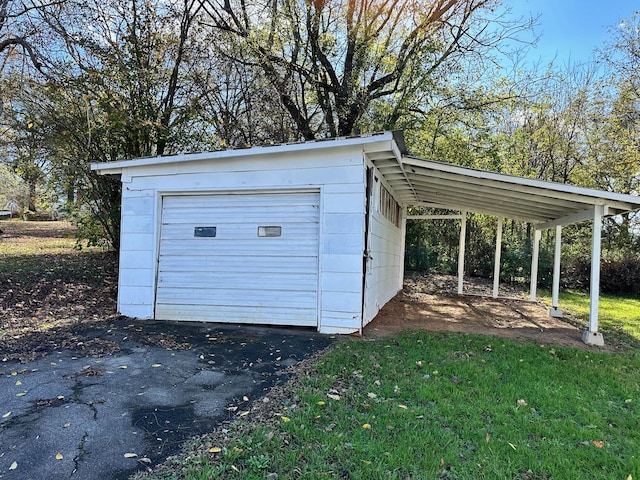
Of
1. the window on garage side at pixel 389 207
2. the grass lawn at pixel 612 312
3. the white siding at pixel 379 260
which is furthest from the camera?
the window on garage side at pixel 389 207

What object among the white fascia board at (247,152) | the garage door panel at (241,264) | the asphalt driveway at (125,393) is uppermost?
the white fascia board at (247,152)

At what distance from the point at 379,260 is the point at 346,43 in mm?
6851

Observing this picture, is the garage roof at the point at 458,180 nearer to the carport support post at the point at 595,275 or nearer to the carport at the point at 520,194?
the carport at the point at 520,194

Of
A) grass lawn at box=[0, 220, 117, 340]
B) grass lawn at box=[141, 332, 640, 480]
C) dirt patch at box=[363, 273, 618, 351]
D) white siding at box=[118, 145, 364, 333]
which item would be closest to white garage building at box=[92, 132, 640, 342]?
white siding at box=[118, 145, 364, 333]

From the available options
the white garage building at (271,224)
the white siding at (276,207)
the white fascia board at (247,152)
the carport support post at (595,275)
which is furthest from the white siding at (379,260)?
the carport support post at (595,275)

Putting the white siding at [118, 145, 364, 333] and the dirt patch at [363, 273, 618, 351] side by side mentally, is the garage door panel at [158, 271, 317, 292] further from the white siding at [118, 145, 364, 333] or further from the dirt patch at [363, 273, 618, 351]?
the dirt patch at [363, 273, 618, 351]

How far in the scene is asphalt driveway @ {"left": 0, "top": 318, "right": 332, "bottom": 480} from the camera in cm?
237

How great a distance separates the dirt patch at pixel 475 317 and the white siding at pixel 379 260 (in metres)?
0.27

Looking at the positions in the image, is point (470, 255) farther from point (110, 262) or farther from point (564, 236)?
point (110, 262)

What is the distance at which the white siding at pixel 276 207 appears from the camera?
5.52 metres

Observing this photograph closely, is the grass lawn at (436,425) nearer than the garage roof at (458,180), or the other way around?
the grass lawn at (436,425)

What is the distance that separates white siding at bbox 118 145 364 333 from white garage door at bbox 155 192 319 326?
133 millimetres

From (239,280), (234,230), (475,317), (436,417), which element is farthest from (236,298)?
(475,317)

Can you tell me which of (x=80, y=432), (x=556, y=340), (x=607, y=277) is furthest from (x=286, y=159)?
(x=607, y=277)
